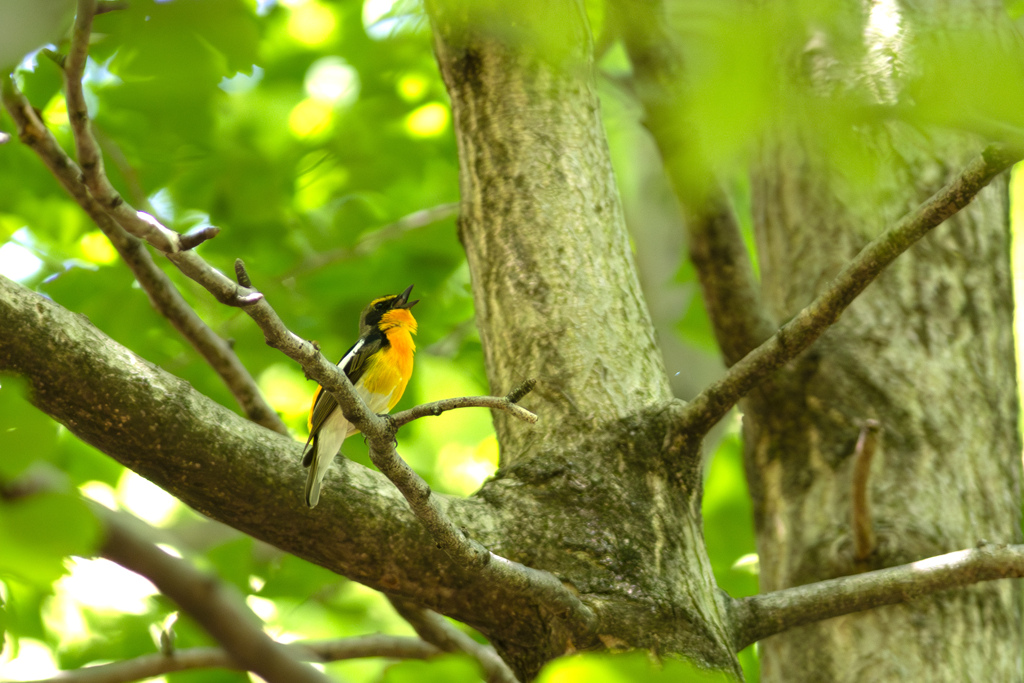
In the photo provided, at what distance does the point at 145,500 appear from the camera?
6480 millimetres

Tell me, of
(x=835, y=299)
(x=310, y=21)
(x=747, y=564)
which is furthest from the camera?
(x=310, y=21)

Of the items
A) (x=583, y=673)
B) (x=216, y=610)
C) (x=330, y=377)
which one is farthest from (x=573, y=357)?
(x=216, y=610)

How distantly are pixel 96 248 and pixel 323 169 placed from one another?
149cm

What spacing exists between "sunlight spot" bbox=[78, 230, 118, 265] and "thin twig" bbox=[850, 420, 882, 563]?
168 inches

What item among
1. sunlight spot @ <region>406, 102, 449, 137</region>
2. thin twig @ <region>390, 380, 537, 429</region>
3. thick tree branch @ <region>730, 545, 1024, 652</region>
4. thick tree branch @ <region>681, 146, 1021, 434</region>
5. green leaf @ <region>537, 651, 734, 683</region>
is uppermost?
sunlight spot @ <region>406, 102, 449, 137</region>

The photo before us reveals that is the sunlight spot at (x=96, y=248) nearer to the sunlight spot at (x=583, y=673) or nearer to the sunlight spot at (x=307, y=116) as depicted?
the sunlight spot at (x=307, y=116)

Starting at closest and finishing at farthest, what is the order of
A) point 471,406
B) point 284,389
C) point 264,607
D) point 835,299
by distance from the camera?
point 471,406 < point 835,299 < point 264,607 < point 284,389

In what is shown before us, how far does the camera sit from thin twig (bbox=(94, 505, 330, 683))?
0.59m

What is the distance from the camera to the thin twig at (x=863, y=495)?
2.80 m

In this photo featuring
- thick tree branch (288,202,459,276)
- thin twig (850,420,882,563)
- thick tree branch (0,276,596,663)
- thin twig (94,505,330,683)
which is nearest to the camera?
thin twig (94,505,330,683)

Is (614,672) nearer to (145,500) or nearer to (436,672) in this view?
(436,672)

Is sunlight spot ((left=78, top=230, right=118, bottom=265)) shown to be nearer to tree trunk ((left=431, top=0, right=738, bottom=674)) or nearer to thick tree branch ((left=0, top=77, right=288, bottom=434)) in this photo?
thick tree branch ((left=0, top=77, right=288, bottom=434))

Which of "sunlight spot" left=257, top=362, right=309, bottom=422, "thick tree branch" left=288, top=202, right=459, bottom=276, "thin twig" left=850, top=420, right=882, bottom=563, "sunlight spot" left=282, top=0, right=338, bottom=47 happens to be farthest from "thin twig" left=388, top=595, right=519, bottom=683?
"sunlight spot" left=282, top=0, right=338, bottom=47

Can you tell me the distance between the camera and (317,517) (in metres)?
2.11
